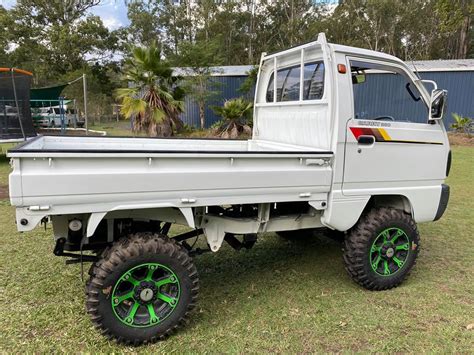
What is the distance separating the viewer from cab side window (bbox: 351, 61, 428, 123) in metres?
3.72

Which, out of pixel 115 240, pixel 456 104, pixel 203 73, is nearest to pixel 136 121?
pixel 203 73

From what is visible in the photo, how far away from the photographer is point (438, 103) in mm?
3738

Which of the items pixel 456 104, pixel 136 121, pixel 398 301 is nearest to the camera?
pixel 398 301

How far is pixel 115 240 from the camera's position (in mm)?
3195

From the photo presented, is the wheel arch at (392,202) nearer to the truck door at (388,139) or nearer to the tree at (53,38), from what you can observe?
the truck door at (388,139)

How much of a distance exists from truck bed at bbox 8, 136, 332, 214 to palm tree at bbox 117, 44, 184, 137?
1130cm

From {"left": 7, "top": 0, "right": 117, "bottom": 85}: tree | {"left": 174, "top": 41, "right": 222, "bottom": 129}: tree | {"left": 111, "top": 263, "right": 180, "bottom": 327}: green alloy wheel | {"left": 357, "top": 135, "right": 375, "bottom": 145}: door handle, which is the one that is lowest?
{"left": 111, "top": 263, "right": 180, "bottom": 327}: green alloy wheel

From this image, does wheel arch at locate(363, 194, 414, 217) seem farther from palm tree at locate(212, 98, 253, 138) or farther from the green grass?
palm tree at locate(212, 98, 253, 138)

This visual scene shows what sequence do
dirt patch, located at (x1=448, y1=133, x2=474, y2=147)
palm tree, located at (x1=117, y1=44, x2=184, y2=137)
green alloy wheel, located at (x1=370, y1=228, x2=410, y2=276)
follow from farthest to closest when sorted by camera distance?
dirt patch, located at (x1=448, y1=133, x2=474, y2=147) → palm tree, located at (x1=117, y1=44, x2=184, y2=137) → green alloy wheel, located at (x1=370, y1=228, x2=410, y2=276)

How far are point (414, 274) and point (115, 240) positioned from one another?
3150mm

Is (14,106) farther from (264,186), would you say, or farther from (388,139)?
(388,139)

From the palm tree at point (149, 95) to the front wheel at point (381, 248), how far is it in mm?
11901

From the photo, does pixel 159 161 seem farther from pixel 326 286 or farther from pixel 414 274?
pixel 414 274

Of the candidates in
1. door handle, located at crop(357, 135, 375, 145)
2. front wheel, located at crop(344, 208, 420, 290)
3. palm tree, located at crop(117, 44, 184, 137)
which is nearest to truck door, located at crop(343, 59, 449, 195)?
door handle, located at crop(357, 135, 375, 145)
